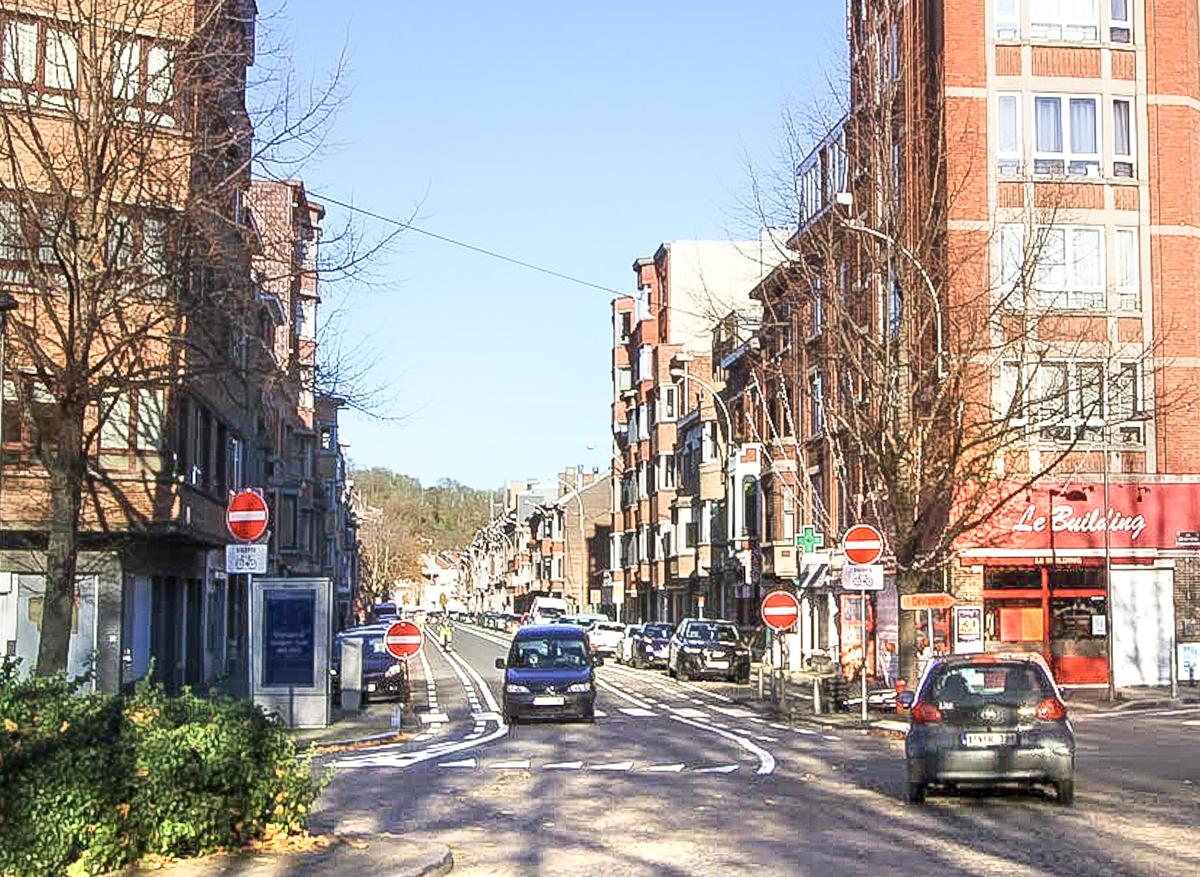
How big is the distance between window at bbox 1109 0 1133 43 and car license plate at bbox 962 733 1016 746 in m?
28.8

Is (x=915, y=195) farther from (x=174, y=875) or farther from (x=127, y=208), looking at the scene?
(x=174, y=875)

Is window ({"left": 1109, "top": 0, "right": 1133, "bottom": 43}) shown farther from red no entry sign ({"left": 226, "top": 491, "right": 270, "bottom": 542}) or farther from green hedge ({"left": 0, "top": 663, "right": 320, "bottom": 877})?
green hedge ({"left": 0, "top": 663, "right": 320, "bottom": 877})

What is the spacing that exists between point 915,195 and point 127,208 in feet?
55.1

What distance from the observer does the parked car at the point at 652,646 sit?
5638 cm

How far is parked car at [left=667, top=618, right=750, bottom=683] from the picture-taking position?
1891 inches

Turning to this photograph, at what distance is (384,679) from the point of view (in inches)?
1471

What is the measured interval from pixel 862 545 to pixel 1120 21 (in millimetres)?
18802

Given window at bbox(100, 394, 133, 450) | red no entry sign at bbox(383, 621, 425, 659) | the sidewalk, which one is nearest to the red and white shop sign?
red no entry sign at bbox(383, 621, 425, 659)

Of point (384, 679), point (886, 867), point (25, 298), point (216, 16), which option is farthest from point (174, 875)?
point (384, 679)

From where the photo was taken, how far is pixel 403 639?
31.6 metres

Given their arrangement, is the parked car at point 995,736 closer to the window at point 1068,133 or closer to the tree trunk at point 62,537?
the tree trunk at point 62,537

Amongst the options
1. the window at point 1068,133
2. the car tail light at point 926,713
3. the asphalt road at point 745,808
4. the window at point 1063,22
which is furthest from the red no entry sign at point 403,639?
the window at point 1063,22

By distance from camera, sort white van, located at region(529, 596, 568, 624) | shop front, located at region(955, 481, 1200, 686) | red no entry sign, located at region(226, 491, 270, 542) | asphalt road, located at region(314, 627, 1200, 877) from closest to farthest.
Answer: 1. asphalt road, located at region(314, 627, 1200, 877)
2. red no entry sign, located at region(226, 491, 270, 542)
3. shop front, located at region(955, 481, 1200, 686)
4. white van, located at region(529, 596, 568, 624)

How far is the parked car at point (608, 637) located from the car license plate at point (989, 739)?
46.7m
